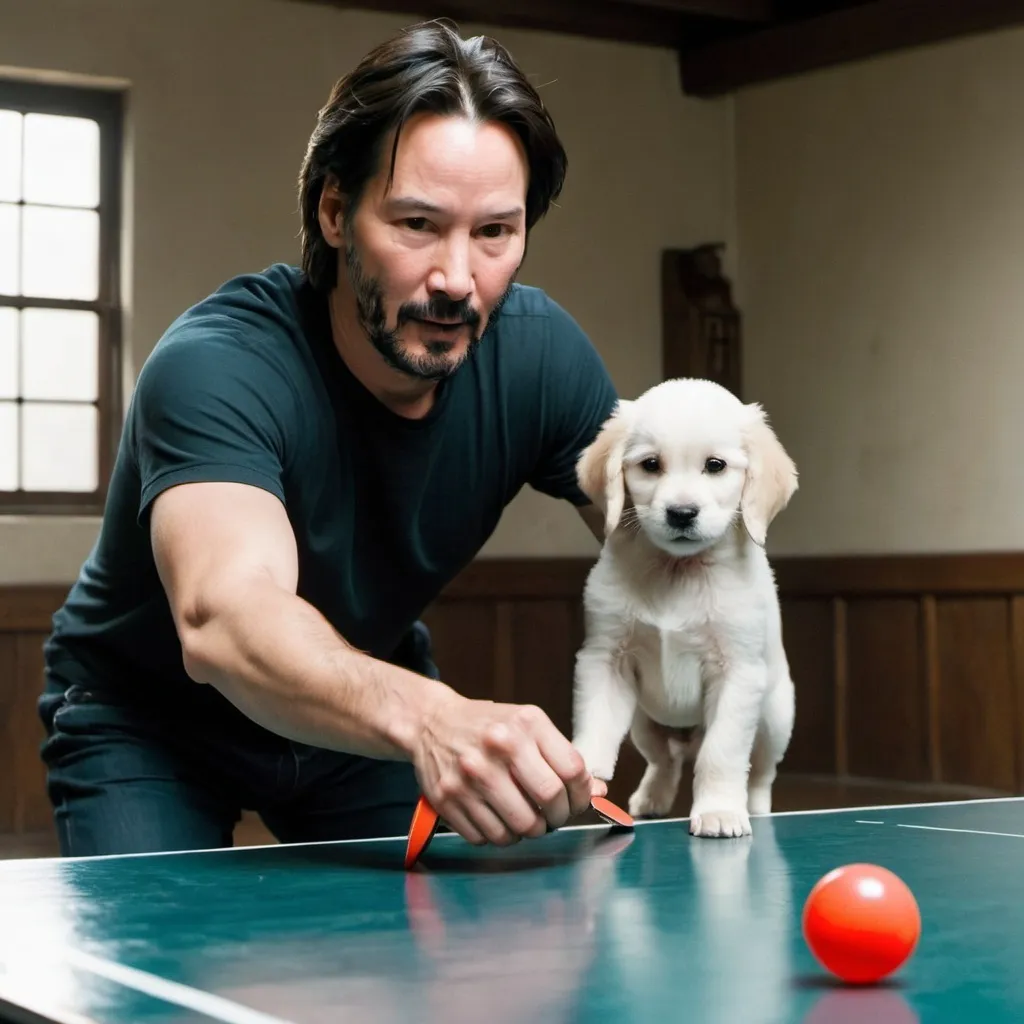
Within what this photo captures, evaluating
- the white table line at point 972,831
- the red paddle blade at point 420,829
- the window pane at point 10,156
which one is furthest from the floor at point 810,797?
the red paddle blade at point 420,829

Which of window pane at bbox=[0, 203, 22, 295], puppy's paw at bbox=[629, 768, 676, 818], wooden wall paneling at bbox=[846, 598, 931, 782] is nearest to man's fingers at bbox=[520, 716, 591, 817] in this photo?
puppy's paw at bbox=[629, 768, 676, 818]

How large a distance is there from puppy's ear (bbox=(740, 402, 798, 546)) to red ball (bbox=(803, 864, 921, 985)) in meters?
1.04

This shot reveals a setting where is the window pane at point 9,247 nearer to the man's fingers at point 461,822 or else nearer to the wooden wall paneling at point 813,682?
the wooden wall paneling at point 813,682

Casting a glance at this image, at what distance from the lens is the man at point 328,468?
1666 millimetres

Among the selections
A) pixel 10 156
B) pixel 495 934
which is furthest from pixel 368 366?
pixel 10 156

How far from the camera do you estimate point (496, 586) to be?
21.6 ft

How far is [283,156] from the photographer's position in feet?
20.1

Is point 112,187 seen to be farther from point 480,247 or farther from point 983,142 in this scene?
point 480,247

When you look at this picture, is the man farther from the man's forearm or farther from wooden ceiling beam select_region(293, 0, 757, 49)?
wooden ceiling beam select_region(293, 0, 757, 49)

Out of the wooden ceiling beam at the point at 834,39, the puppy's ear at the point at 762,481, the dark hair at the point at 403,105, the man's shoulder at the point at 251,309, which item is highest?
the wooden ceiling beam at the point at 834,39

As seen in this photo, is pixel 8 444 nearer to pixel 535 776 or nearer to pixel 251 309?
pixel 251 309

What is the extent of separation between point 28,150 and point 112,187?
1.04 ft

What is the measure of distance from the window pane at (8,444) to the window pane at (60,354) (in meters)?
0.08

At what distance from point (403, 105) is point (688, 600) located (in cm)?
66
